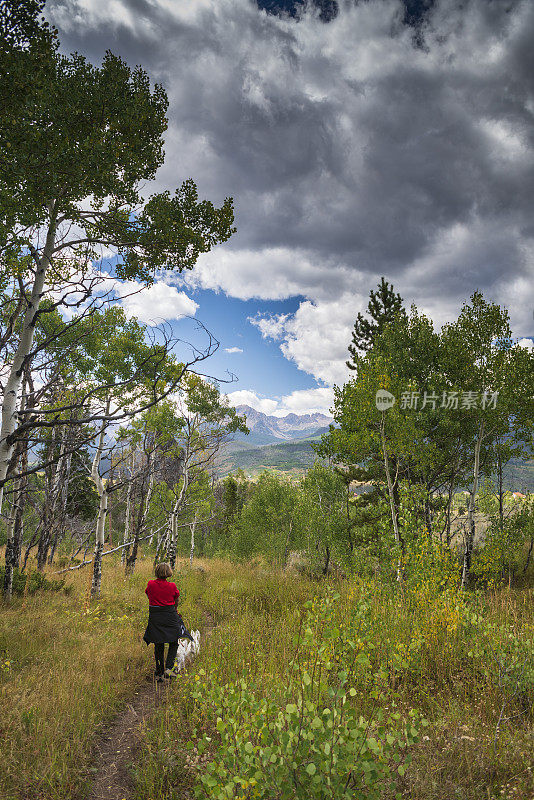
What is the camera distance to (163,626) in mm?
6207

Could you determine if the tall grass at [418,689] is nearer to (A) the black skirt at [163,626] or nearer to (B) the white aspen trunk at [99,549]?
(A) the black skirt at [163,626]

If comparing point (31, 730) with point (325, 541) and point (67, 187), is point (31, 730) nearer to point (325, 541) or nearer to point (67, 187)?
point (67, 187)

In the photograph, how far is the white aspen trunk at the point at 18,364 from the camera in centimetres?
429

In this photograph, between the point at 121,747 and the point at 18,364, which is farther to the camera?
the point at 18,364

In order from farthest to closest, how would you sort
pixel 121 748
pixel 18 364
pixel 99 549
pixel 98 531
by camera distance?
pixel 98 531 → pixel 99 549 → pixel 18 364 → pixel 121 748

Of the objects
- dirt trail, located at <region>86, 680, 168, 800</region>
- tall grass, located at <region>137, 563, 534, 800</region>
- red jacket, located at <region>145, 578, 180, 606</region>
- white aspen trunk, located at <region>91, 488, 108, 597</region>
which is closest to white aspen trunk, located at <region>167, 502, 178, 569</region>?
white aspen trunk, located at <region>91, 488, 108, 597</region>

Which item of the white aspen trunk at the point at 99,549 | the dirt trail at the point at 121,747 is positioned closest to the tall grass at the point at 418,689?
the dirt trail at the point at 121,747

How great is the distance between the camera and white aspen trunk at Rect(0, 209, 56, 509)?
14.1ft

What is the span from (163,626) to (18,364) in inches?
205

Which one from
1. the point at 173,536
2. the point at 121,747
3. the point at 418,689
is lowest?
the point at 173,536

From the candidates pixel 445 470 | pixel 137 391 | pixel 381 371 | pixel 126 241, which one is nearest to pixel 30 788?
pixel 126 241

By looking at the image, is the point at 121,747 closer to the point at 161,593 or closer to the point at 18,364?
the point at 161,593

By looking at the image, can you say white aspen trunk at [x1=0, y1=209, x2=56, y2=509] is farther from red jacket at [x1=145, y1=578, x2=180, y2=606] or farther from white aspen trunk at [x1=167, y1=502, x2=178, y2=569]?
white aspen trunk at [x1=167, y1=502, x2=178, y2=569]

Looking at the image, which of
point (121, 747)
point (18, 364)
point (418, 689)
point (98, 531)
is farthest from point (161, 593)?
point (98, 531)
